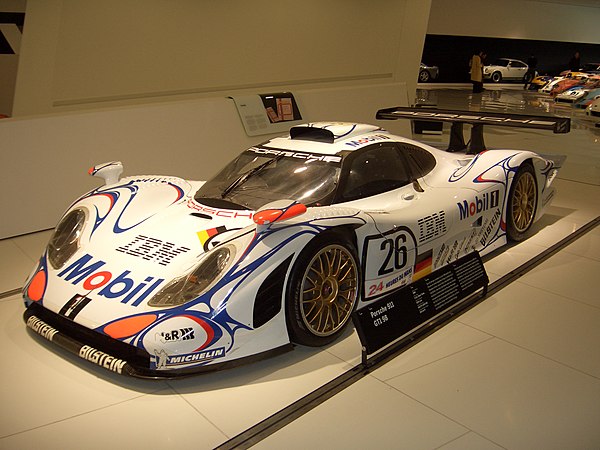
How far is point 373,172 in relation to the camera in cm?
423

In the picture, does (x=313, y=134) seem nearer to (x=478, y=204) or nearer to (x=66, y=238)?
(x=478, y=204)

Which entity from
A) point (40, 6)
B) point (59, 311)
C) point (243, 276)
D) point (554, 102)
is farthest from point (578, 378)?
point (554, 102)

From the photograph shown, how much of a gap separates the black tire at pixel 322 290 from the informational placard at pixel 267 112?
3999 mm

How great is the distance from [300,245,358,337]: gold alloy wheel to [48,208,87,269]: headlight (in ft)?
4.55

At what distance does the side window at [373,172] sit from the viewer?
4.05m

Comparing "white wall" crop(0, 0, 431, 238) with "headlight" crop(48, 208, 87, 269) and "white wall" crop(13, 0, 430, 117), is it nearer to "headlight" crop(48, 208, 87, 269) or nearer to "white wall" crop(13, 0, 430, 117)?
"white wall" crop(13, 0, 430, 117)

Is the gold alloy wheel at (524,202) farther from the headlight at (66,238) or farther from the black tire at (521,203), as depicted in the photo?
the headlight at (66,238)

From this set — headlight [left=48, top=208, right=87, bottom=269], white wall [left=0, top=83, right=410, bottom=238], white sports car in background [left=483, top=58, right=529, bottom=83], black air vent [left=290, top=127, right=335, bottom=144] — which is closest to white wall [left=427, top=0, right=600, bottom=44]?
white sports car in background [left=483, top=58, right=529, bottom=83]

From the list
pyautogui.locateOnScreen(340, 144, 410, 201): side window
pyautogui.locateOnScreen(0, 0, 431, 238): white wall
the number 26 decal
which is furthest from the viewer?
pyautogui.locateOnScreen(0, 0, 431, 238): white wall

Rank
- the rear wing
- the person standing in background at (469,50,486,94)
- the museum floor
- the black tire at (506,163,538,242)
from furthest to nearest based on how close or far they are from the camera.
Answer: the person standing in background at (469,50,486,94) → the rear wing → the black tire at (506,163,538,242) → the museum floor

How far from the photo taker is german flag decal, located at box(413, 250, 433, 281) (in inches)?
161

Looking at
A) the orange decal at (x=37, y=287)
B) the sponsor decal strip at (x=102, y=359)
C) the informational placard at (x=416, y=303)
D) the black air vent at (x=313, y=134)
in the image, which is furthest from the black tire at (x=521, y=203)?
the orange decal at (x=37, y=287)

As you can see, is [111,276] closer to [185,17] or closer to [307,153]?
[307,153]

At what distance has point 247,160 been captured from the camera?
173 inches
